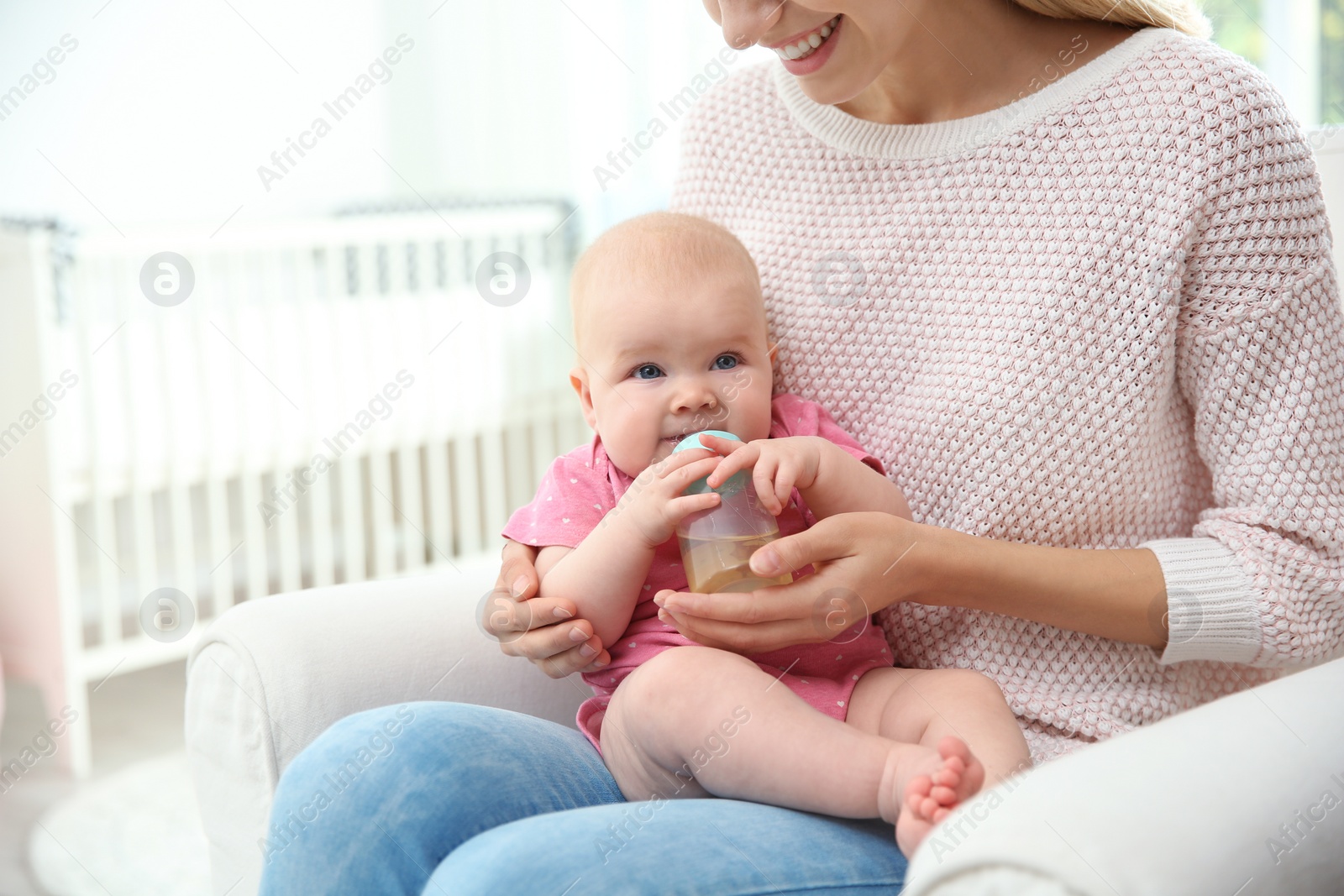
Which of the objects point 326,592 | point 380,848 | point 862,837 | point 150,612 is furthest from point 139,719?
point 862,837

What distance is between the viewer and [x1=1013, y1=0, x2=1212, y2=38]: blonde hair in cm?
113

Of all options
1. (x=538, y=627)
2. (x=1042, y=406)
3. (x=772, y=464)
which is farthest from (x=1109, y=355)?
(x=538, y=627)

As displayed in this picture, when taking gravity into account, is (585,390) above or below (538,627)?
Result: above

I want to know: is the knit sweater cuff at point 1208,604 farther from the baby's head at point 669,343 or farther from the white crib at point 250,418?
the white crib at point 250,418

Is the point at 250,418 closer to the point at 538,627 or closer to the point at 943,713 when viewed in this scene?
the point at 538,627

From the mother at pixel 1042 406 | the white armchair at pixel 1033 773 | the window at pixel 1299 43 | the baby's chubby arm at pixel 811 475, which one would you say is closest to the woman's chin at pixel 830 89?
the mother at pixel 1042 406

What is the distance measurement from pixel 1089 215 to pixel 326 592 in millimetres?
838

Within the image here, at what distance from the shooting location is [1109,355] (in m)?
1.05

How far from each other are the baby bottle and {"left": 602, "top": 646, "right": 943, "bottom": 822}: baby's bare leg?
0.06 metres

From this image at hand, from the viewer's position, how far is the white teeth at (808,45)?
108 cm

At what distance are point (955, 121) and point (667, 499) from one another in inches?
20.7

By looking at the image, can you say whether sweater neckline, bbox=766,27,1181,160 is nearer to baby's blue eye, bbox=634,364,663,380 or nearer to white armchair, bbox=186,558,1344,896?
baby's blue eye, bbox=634,364,663,380

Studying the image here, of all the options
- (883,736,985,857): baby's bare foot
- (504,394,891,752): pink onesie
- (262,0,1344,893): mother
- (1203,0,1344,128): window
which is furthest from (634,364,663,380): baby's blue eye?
(1203,0,1344,128): window

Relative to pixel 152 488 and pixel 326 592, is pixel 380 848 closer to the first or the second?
pixel 326 592
